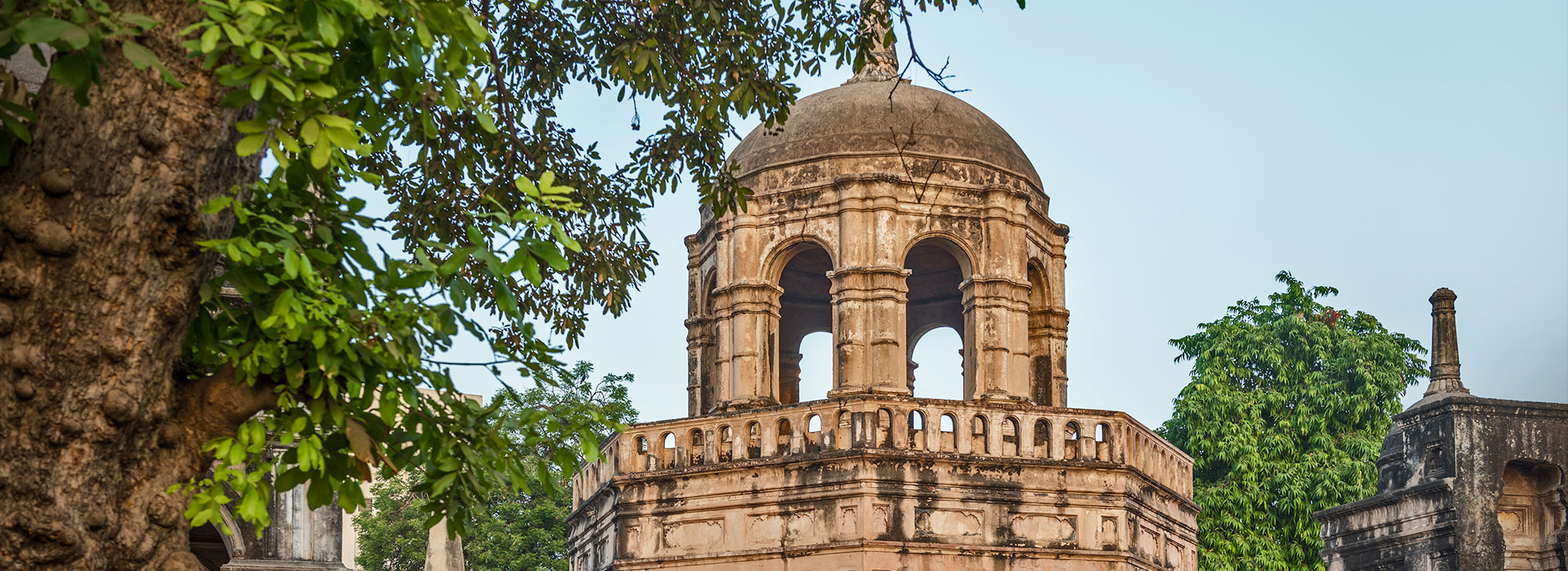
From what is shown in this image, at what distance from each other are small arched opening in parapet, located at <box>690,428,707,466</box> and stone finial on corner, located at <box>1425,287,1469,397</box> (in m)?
6.64

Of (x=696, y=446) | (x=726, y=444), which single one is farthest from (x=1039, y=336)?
(x=696, y=446)

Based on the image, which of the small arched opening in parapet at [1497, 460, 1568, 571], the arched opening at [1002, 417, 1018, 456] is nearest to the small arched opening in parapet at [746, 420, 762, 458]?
the arched opening at [1002, 417, 1018, 456]

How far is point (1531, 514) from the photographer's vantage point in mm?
15117

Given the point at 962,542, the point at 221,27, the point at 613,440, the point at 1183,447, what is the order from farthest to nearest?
the point at 1183,447 → the point at 613,440 → the point at 962,542 → the point at 221,27

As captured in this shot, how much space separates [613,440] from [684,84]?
4.67 metres

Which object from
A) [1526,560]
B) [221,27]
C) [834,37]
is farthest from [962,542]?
[221,27]

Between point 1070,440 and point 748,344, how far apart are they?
3.04 meters

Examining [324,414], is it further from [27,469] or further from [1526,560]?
[1526,560]

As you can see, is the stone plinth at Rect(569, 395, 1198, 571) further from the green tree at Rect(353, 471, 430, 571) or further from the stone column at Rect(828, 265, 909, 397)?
the green tree at Rect(353, 471, 430, 571)

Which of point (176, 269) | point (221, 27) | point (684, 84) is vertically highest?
point (684, 84)

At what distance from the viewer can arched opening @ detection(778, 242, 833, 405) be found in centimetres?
1716

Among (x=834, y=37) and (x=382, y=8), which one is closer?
(x=382, y=8)

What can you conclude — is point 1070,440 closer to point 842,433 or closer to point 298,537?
point 842,433

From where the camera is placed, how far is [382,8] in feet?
16.4
